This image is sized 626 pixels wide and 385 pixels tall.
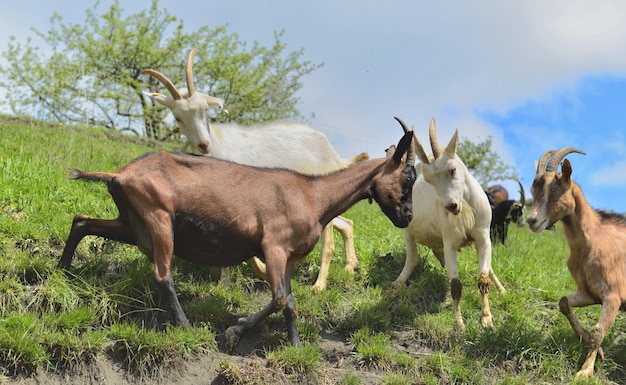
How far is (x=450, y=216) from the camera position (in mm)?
8445

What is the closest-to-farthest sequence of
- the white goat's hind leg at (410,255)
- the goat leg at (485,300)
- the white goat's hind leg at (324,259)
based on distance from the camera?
the goat leg at (485,300), the white goat's hind leg at (324,259), the white goat's hind leg at (410,255)

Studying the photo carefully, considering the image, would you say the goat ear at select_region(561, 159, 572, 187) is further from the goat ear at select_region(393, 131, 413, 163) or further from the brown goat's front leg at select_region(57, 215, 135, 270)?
the brown goat's front leg at select_region(57, 215, 135, 270)

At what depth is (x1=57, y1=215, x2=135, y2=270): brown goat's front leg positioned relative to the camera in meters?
6.71

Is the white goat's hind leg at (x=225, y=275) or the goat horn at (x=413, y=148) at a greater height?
the goat horn at (x=413, y=148)

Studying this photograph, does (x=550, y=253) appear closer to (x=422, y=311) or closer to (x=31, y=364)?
(x=422, y=311)

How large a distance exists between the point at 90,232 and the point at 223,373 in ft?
6.60

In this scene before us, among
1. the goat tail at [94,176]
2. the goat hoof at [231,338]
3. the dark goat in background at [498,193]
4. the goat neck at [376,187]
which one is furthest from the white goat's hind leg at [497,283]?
the dark goat in background at [498,193]

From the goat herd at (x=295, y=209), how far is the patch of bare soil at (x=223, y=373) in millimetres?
330

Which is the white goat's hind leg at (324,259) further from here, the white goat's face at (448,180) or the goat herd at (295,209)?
the white goat's face at (448,180)

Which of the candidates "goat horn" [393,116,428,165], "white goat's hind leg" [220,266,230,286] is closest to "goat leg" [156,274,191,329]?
"white goat's hind leg" [220,266,230,286]

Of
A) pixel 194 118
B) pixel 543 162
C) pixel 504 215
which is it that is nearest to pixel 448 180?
pixel 543 162

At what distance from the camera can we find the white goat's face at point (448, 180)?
25.8 feet

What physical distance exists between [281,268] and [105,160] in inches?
261

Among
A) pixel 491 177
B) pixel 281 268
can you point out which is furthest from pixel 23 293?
pixel 491 177
